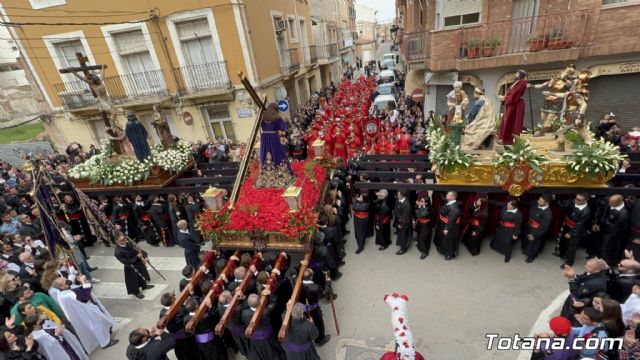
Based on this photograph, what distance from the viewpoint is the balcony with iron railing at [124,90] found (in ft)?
48.1

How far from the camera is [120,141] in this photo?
9.88 metres

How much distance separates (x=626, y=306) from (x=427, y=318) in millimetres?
2941

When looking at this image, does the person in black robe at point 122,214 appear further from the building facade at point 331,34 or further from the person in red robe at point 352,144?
the building facade at point 331,34

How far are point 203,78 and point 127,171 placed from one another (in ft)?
22.8

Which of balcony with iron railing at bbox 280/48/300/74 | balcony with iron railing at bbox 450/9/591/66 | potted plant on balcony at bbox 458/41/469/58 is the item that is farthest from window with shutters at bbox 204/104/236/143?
balcony with iron railing at bbox 450/9/591/66

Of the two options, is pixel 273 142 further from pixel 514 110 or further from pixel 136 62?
pixel 136 62

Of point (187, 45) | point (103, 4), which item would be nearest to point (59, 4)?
point (103, 4)

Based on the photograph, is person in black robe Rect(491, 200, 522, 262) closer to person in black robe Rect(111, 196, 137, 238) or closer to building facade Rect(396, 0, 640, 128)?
building facade Rect(396, 0, 640, 128)

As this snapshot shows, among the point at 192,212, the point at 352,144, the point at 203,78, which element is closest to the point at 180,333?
the point at 192,212

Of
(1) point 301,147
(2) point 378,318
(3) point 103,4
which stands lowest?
(2) point 378,318

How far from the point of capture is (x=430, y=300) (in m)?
6.47

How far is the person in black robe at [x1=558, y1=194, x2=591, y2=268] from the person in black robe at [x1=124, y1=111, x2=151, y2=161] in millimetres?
11110

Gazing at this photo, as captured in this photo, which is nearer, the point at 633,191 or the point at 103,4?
the point at 633,191

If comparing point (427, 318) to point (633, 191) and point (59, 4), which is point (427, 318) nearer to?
point (633, 191)
